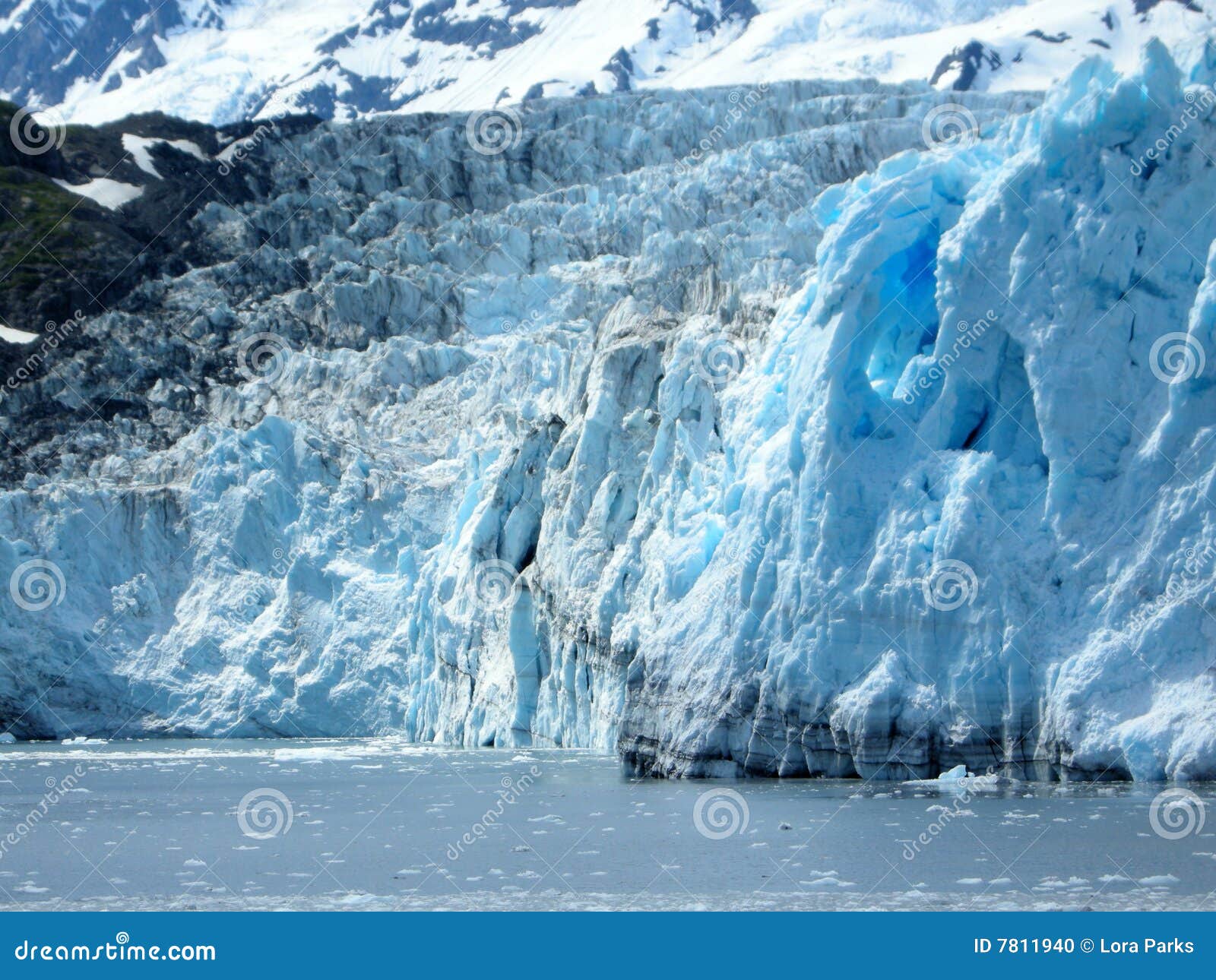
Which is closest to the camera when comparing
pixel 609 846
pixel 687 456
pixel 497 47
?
pixel 609 846

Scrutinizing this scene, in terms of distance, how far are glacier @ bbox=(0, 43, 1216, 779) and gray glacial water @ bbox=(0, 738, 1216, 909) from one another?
1.52 m

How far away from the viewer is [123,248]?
57.8 meters

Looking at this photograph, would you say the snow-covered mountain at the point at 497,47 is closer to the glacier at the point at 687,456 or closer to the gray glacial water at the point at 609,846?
the glacier at the point at 687,456

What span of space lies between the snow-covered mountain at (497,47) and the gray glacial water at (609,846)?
215 feet

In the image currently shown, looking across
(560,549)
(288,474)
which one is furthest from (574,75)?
(560,549)

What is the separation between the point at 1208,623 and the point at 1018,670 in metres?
2.05

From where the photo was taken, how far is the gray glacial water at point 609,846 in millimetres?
12273


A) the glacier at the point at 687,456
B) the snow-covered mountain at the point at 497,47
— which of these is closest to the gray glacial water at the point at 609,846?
the glacier at the point at 687,456

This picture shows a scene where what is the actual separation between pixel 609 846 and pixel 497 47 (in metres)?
113

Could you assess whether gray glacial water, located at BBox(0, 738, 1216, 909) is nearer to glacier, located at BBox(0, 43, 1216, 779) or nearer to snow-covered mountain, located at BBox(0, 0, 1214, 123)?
glacier, located at BBox(0, 43, 1216, 779)

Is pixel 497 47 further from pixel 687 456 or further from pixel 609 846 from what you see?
pixel 609 846

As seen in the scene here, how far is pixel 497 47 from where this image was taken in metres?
122

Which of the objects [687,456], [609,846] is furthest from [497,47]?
[609,846]

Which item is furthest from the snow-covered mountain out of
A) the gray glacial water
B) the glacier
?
the gray glacial water
